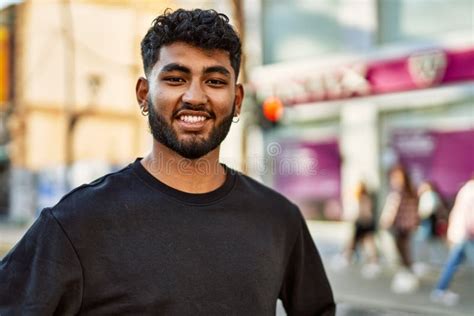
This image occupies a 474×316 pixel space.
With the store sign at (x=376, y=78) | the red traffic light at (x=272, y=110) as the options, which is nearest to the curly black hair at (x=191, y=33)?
the red traffic light at (x=272, y=110)

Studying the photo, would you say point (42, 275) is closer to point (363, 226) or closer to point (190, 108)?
point (190, 108)

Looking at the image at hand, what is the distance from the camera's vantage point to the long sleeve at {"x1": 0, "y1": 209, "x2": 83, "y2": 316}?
1519 millimetres

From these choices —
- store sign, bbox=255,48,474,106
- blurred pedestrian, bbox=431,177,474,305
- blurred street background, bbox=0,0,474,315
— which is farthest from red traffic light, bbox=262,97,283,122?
blurred pedestrian, bbox=431,177,474,305

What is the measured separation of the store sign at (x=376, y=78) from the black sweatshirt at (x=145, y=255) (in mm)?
9865

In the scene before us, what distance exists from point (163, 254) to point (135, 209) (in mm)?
129

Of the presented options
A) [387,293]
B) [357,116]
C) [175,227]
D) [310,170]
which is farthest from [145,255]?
[310,170]

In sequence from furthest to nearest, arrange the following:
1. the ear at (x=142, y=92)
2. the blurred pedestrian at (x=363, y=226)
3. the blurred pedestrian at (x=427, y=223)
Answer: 1. the blurred pedestrian at (x=427, y=223)
2. the blurred pedestrian at (x=363, y=226)
3. the ear at (x=142, y=92)

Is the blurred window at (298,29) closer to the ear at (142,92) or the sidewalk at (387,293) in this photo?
the sidewalk at (387,293)

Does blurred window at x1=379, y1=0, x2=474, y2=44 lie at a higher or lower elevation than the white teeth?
higher

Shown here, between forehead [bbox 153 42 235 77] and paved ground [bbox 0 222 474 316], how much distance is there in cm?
413

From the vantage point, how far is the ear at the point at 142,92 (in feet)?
6.06

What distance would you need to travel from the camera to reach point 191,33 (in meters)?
1.72

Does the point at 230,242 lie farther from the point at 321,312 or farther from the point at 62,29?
the point at 62,29

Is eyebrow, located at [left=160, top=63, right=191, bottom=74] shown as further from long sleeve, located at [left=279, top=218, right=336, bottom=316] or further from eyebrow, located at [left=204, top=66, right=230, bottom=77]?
long sleeve, located at [left=279, top=218, right=336, bottom=316]
